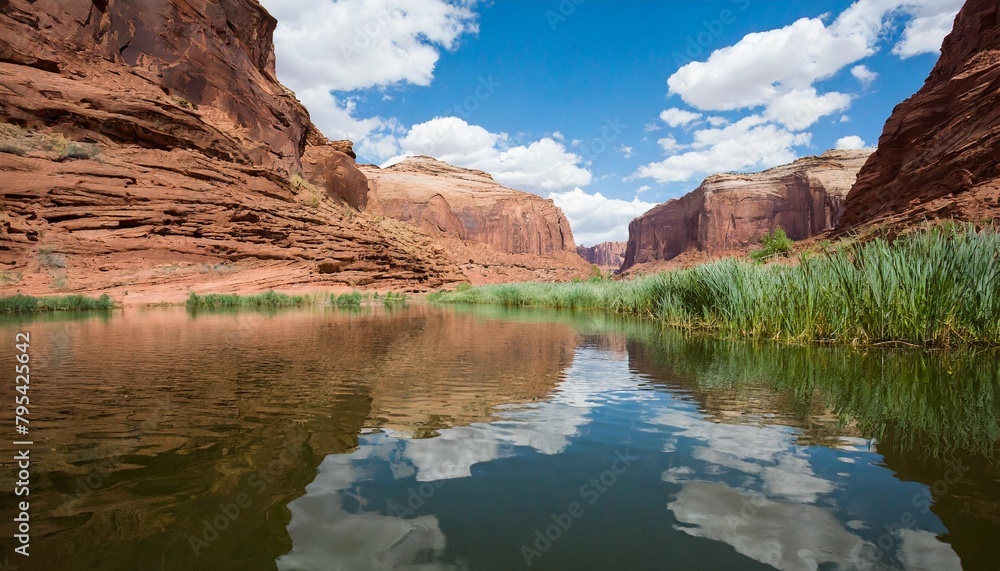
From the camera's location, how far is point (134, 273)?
2408 cm

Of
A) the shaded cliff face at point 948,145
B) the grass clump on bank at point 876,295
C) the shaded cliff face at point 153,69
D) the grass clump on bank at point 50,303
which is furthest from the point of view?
the shaded cliff face at point 153,69

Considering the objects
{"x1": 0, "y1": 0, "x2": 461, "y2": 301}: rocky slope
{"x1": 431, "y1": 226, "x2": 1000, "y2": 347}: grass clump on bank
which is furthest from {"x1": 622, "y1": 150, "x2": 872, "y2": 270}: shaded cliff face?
{"x1": 431, "y1": 226, "x2": 1000, "y2": 347}: grass clump on bank

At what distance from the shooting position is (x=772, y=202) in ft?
311

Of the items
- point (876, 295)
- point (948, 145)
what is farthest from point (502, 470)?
point (948, 145)

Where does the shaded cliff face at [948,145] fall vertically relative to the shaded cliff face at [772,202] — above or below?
below

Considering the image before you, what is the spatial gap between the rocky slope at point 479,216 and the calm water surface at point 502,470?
231ft

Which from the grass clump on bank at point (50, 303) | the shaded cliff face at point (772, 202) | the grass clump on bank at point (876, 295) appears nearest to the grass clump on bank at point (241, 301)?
the grass clump on bank at point (50, 303)

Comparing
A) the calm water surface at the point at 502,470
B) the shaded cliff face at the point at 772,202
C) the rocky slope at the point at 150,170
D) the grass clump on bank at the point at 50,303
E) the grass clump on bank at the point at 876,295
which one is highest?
the shaded cliff face at the point at 772,202

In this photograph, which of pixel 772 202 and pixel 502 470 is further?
pixel 772 202

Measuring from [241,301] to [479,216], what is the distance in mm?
Result: 85699

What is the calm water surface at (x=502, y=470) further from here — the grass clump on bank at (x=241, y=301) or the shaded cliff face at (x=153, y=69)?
the shaded cliff face at (x=153, y=69)

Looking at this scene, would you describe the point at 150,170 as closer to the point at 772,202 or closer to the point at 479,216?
Result: the point at 479,216

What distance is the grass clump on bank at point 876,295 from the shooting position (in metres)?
6.71

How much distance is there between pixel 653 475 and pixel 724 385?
109 inches
